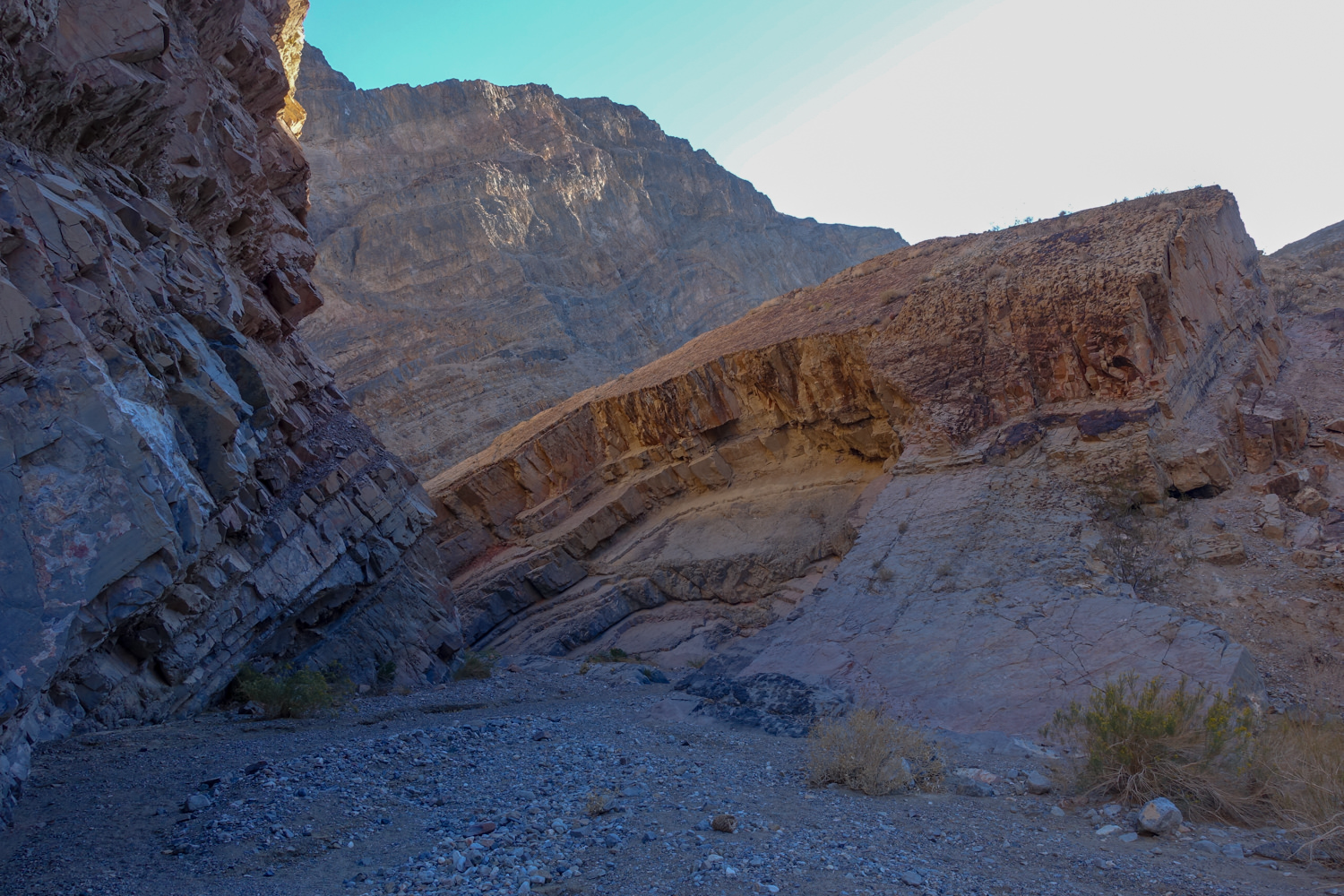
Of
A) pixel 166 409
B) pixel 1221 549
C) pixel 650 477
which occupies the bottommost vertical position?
pixel 1221 549

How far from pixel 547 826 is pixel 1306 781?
178 inches

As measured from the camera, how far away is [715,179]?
182ft

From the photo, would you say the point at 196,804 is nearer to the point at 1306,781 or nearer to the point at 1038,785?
the point at 1038,785

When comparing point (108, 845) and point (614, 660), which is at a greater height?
point (108, 845)

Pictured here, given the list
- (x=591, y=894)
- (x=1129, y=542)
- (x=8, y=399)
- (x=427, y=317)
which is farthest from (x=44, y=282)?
(x=427, y=317)

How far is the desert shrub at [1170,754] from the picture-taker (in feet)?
17.6

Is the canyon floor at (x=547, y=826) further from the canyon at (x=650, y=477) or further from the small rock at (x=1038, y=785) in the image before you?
the canyon at (x=650, y=477)

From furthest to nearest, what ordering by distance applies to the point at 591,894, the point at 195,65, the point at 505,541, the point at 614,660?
the point at 505,541 → the point at 614,660 → the point at 195,65 → the point at 591,894

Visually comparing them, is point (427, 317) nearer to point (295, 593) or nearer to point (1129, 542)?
point (295, 593)

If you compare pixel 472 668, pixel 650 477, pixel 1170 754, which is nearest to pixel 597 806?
pixel 1170 754

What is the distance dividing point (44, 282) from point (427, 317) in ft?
123

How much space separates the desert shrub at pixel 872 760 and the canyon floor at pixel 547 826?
4.8 inches

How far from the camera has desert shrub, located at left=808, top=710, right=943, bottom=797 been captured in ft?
19.9

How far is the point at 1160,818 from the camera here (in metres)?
4.99
